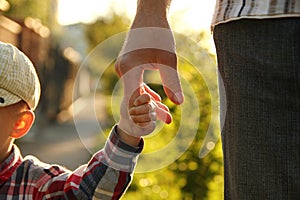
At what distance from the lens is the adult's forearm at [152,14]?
1.88 m

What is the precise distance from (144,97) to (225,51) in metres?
0.33

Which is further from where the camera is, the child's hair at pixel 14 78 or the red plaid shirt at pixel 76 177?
the child's hair at pixel 14 78

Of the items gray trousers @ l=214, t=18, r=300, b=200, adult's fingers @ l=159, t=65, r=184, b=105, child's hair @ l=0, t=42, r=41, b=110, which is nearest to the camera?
gray trousers @ l=214, t=18, r=300, b=200

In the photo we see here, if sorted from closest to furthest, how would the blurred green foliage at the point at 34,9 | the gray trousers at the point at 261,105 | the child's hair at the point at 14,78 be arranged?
1. the gray trousers at the point at 261,105
2. the child's hair at the point at 14,78
3. the blurred green foliage at the point at 34,9

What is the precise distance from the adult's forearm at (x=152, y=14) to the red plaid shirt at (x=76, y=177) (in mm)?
405

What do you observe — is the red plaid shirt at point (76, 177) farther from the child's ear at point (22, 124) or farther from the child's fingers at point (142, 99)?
the child's fingers at point (142, 99)

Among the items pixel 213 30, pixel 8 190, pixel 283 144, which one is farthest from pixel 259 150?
pixel 8 190

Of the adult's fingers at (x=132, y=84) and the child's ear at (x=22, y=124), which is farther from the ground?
the adult's fingers at (x=132, y=84)

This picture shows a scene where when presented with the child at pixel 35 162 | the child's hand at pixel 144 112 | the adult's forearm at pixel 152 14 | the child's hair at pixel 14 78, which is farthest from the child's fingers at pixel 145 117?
the child's hair at pixel 14 78

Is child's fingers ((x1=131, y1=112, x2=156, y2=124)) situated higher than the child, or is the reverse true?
child's fingers ((x1=131, y1=112, x2=156, y2=124))

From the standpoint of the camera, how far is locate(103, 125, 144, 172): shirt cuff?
213 cm

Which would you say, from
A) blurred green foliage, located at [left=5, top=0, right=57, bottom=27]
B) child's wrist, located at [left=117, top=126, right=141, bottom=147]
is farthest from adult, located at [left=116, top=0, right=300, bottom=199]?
blurred green foliage, located at [left=5, top=0, right=57, bottom=27]

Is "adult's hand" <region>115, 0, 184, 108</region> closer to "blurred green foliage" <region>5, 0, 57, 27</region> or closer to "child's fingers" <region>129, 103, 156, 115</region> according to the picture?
"child's fingers" <region>129, 103, 156, 115</region>

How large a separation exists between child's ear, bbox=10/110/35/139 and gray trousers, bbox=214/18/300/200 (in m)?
0.94
